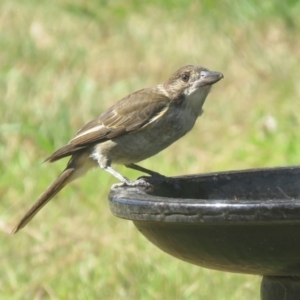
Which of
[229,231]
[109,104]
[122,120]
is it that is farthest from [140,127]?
[109,104]

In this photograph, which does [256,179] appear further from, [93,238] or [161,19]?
[161,19]

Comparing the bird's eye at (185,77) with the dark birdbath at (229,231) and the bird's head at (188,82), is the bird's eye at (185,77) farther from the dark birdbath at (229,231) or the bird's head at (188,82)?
the dark birdbath at (229,231)

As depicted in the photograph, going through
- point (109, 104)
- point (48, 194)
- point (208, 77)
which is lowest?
point (48, 194)

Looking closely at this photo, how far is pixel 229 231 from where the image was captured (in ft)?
8.64

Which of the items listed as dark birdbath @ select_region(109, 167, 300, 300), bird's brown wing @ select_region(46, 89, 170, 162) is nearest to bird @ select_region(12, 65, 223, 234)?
bird's brown wing @ select_region(46, 89, 170, 162)

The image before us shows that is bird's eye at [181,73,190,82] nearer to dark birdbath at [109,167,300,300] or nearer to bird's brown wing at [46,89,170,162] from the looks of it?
bird's brown wing at [46,89,170,162]

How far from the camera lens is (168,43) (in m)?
10.0

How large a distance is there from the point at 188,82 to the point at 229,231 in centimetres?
248

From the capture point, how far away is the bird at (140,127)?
483 cm

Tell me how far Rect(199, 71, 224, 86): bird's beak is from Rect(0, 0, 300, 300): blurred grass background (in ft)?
3.85

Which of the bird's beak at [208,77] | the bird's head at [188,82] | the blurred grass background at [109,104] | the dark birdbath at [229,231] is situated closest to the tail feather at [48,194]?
the blurred grass background at [109,104]

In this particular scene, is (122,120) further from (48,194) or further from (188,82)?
(48,194)

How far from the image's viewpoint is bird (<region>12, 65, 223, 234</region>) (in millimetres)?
4832

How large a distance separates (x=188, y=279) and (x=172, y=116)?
41.0 inches
